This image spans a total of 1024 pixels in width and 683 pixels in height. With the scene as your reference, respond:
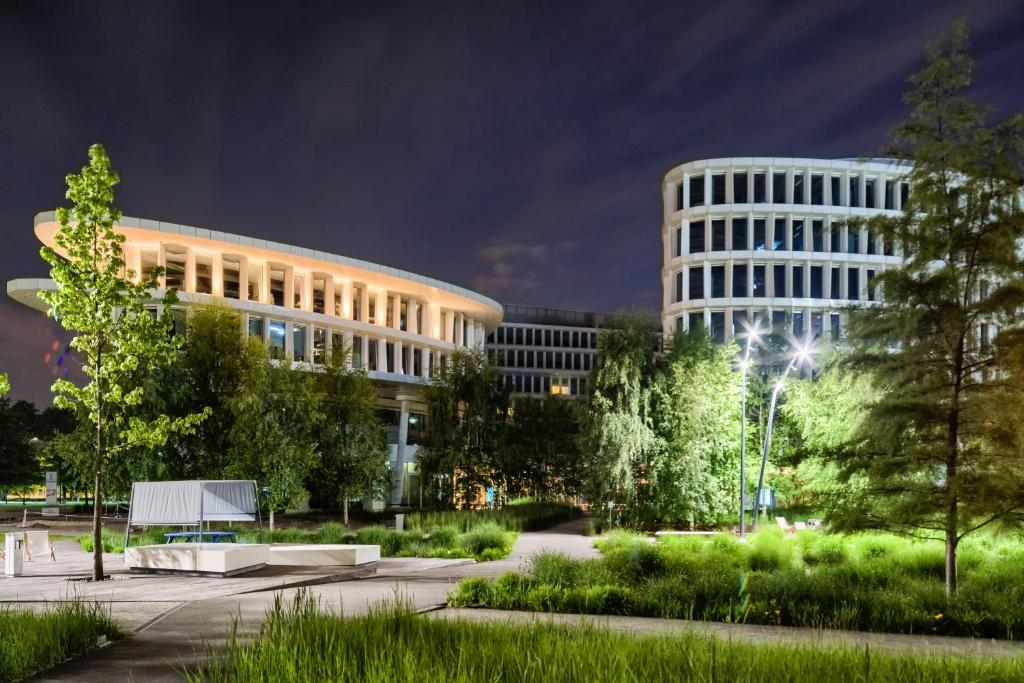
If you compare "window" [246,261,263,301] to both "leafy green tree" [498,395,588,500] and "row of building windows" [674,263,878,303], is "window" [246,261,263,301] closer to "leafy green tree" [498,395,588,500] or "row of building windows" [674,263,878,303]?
"leafy green tree" [498,395,588,500]

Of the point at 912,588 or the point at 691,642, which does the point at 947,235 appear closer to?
the point at 912,588

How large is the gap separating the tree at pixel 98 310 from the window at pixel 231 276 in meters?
36.1

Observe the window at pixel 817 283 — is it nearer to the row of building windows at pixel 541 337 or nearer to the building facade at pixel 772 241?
the building facade at pixel 772 241

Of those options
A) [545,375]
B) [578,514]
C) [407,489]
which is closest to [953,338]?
[578,514]

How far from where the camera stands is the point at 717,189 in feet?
194

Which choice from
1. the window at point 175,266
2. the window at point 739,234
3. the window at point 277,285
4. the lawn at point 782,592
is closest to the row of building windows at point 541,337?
the window at point 739,234

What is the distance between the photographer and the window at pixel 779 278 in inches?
2293

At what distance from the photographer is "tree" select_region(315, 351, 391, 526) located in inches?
1313

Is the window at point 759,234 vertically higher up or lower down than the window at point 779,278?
higher up

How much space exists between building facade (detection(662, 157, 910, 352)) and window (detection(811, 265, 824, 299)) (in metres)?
0.07

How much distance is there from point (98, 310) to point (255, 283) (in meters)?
38.9

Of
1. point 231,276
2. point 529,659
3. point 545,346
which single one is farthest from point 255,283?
point 545,346

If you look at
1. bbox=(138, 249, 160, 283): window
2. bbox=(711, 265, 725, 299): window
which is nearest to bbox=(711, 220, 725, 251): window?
bbox=(711, 265, 725, 299): window

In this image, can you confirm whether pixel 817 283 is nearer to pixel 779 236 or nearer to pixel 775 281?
pixel 775 281
